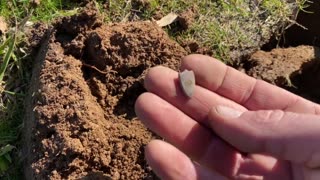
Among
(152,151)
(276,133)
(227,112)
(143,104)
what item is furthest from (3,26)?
(276,133)

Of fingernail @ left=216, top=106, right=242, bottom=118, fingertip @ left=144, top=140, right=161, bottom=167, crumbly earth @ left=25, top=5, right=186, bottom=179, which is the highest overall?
fingernail @ left=216, top=106, right=242, bottom=118

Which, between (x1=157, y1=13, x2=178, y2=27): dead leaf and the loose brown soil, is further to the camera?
(x1=157, y1=13, x2=178, y2=27): dead leaf

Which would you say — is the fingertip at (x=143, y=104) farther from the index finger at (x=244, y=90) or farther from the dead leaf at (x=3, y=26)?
the dead leaf at (x=3, y=26)

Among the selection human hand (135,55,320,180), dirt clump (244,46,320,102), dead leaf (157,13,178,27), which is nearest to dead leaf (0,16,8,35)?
dead leaf (157,13,178,27)

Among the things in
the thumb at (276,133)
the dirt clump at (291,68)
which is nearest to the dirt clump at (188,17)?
the dirt clump at (291,68)

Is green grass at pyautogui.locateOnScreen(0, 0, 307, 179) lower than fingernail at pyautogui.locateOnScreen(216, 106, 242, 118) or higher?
lower

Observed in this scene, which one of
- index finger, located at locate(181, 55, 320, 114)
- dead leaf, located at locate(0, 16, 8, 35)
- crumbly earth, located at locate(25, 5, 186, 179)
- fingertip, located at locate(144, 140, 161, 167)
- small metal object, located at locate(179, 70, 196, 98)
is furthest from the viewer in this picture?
dead leaf, located at locate(0, 16, 8, 35)

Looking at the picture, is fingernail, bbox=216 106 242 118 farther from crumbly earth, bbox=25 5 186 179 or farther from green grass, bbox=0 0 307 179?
green grass, bbox=0 0 307 179
